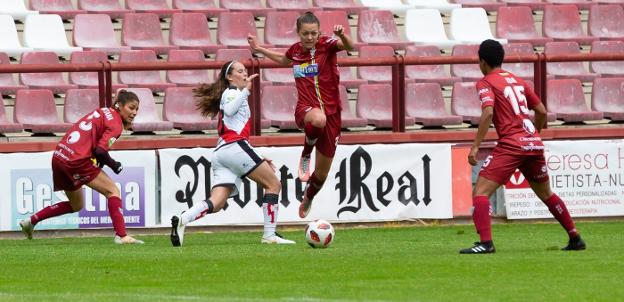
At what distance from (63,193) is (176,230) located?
Answer: 9.06 feet

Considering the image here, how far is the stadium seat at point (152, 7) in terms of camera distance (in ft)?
66.2

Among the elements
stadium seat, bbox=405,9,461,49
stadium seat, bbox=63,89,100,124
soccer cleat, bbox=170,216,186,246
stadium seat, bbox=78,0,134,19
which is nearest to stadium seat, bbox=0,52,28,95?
stadium seat, bbox=63,89,100,124

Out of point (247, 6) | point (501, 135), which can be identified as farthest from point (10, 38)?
point (501, 135)

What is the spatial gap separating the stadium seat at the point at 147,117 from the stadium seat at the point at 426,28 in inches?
196

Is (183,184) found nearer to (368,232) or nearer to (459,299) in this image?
(368,232)

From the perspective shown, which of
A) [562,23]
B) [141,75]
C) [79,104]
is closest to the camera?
[79,104]

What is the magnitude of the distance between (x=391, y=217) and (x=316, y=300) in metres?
7.79

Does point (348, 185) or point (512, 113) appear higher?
point (512, 113)

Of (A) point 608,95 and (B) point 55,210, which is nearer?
(B) point 55,210

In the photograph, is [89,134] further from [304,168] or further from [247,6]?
[247,6]

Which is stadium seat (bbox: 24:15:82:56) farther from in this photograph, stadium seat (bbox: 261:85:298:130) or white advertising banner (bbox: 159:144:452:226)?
white advertising banner (bbox: 159:144:452:226)

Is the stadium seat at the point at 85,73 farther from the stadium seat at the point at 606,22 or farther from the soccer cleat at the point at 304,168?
the stadium seat at the point at 606,22

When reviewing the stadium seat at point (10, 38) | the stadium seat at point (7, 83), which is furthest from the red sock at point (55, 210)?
the stadium seat at point (10, 38)

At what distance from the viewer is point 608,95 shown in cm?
1914
